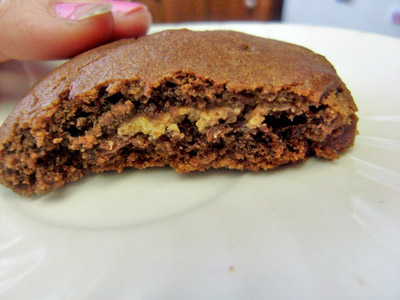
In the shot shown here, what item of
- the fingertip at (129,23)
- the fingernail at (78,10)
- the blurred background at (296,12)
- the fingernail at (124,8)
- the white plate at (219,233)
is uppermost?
the fingernail at (78,10)

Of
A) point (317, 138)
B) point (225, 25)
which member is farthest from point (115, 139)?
point (225, 25)

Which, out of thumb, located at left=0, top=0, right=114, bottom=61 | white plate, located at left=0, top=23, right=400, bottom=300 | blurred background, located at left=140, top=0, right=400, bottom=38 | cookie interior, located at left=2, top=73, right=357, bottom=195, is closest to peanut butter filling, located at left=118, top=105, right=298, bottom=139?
cookie interior, located at left=2, top=73, right=357, bottom=195

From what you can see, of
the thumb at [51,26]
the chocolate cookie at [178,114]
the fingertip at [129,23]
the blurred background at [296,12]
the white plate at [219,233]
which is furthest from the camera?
the blurred background at [296,12]

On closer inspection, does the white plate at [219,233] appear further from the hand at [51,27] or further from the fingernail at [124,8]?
the fingernail at [124,8]

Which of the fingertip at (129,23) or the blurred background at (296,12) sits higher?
the fingertip at (129,23)

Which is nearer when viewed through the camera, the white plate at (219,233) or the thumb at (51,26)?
the white plate at (219,233)

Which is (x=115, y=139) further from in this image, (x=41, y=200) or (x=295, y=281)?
(x=295, y=281)

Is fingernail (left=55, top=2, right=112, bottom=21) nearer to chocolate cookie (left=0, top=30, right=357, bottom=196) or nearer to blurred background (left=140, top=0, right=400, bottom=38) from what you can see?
chocolate cookie (left=0, top=30, right=357, bottom=196)

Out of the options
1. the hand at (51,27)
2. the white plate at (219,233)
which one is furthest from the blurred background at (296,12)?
the hand at (51,27)
